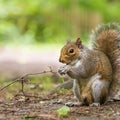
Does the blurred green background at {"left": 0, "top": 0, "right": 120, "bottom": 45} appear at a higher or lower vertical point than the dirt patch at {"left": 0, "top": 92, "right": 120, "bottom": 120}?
higher

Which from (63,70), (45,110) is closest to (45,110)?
(45,110)

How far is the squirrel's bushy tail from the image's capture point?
594 centimetres

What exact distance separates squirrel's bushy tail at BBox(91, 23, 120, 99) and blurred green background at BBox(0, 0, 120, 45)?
1150 cm

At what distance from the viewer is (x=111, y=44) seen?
607cm

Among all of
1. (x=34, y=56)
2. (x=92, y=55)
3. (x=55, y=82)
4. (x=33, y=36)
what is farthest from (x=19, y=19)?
(x=92, y=55)

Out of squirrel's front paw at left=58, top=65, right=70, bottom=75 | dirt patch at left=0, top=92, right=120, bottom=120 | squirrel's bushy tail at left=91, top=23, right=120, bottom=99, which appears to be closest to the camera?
dirt patch at left=0, top=92, right=120, bottom=120

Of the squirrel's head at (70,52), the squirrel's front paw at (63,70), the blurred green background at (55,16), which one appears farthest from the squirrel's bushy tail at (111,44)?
the blurred green background at (55,16)

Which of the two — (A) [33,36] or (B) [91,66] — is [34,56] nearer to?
(A) [33,36]

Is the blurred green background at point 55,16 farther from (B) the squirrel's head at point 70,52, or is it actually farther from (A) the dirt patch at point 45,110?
(B) the squirrel's head at point 70,52

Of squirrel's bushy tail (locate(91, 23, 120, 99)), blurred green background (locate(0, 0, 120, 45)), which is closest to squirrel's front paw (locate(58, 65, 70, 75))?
squirrel's bushy tail (locate(91, 23, 120, 99))

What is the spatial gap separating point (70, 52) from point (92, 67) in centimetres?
31

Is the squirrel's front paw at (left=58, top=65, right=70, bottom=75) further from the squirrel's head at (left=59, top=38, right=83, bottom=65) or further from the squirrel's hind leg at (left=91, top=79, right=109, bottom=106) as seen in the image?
the squirrel's hind leg at (left=91, top=79, right=109, bottom=106)

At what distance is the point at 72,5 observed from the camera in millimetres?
18328

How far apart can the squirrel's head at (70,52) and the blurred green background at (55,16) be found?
1197 cm
